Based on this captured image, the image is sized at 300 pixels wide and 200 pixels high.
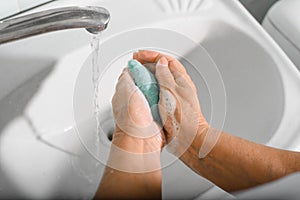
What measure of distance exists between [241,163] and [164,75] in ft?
0.56

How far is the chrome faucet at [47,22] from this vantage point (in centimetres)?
51

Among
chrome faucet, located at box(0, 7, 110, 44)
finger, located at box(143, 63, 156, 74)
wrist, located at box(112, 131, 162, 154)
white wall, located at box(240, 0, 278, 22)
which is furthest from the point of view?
white wall, located at box(240, 0, 278, 22)

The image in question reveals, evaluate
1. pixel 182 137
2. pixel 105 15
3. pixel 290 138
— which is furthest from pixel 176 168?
pixel 105 15

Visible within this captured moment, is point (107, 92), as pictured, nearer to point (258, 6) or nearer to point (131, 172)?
point (131, 172)

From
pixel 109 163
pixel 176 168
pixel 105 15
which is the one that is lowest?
pixel 176 168

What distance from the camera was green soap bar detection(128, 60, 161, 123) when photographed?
28.0 inches

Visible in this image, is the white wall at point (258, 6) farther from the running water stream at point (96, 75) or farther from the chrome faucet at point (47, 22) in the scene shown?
the chrome faucet at point (47, 22)

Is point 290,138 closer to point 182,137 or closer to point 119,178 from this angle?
point 182,137

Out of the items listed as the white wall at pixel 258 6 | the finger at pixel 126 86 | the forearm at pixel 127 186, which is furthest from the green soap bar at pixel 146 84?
the white wall at pixel 258 6

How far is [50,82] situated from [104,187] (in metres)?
0.21

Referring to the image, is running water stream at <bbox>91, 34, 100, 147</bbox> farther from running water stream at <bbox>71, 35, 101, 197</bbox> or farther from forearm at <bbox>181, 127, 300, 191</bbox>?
forearm at <bbox>181, 127, 300, 191</bbox>

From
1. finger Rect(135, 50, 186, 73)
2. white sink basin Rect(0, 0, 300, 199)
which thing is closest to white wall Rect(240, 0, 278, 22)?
white sink basin Rect(0, 0, 300, 199)

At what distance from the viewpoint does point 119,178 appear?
59 cm

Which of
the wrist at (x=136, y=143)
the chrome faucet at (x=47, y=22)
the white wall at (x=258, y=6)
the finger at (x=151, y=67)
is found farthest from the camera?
the white wall at (x=258, y=6)
